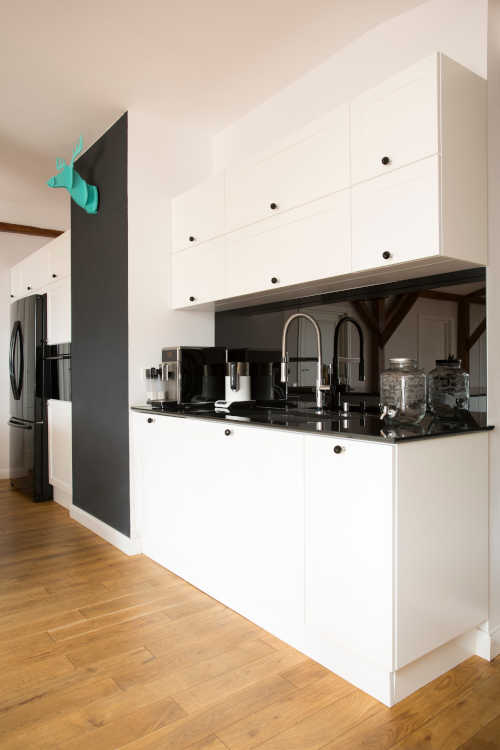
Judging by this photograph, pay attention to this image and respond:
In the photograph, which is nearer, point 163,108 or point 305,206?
point 305,206

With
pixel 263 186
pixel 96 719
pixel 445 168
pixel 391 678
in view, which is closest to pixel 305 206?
pixel 263 186

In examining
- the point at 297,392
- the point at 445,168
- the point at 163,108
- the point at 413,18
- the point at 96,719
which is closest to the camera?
the point at 96,719

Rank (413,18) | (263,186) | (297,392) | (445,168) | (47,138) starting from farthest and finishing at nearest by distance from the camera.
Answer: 1. (47,138)
2. (297,392)
3. (263,186)
4. (413,18)
5. (445,168)

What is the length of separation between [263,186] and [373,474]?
1.55 metres

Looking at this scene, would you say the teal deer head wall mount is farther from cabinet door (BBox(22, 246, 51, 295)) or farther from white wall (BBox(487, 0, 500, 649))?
white wall (BBox(487, 0, 500, 649))

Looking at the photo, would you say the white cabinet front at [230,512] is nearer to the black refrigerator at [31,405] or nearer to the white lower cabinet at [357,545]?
the white lower cabinet at [357,545]

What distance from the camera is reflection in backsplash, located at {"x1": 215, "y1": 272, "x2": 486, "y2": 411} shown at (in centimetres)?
207

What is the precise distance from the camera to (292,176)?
236cm

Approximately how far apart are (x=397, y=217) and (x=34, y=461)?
3.64 m

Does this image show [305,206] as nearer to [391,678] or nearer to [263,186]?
[263,186]

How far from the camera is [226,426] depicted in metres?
Result: 2.29

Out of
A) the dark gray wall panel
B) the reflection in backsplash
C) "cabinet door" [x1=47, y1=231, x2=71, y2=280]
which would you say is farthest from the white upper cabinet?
"cabinet door" [x1=47, y1=231, x2=71, y2=280]

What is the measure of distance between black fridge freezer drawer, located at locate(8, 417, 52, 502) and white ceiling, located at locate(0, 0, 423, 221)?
7.56 feet

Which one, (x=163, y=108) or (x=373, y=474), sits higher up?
(x=163, y=108)
